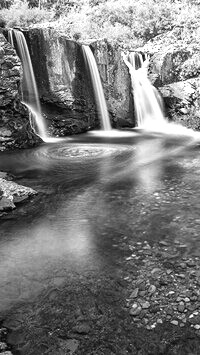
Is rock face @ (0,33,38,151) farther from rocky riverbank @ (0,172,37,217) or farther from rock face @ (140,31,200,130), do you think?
rock face @ (140,31,200,130)

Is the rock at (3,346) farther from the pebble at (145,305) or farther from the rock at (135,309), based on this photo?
the pebble at (145,305)

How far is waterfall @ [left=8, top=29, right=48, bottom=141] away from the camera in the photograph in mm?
15877

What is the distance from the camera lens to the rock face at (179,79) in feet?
61.0

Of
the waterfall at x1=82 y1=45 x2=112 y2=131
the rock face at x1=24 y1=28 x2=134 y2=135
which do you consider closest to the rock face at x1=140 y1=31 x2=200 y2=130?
the rock face at x1=24 y1=28 x2=134 y2=135

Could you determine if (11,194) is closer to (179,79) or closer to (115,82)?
(115,82)

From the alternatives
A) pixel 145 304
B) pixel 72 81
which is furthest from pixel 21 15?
pixel 145 304

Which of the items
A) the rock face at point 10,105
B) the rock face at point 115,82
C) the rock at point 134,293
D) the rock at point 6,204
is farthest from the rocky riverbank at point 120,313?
the rock face at point 115,82

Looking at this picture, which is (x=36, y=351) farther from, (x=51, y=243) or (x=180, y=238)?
(x=180, y=238)

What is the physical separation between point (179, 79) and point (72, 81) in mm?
6731

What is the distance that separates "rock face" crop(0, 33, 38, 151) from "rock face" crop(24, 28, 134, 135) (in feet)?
9.08

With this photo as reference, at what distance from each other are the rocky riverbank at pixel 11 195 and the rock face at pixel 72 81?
29.1 feet

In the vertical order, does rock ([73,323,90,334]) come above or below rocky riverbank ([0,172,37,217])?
below

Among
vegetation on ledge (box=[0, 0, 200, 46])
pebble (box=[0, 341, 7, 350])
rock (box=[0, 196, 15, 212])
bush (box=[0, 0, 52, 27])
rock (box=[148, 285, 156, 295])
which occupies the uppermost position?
bush (box=[0, 0, 52, 27])

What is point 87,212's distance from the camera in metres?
7.68
